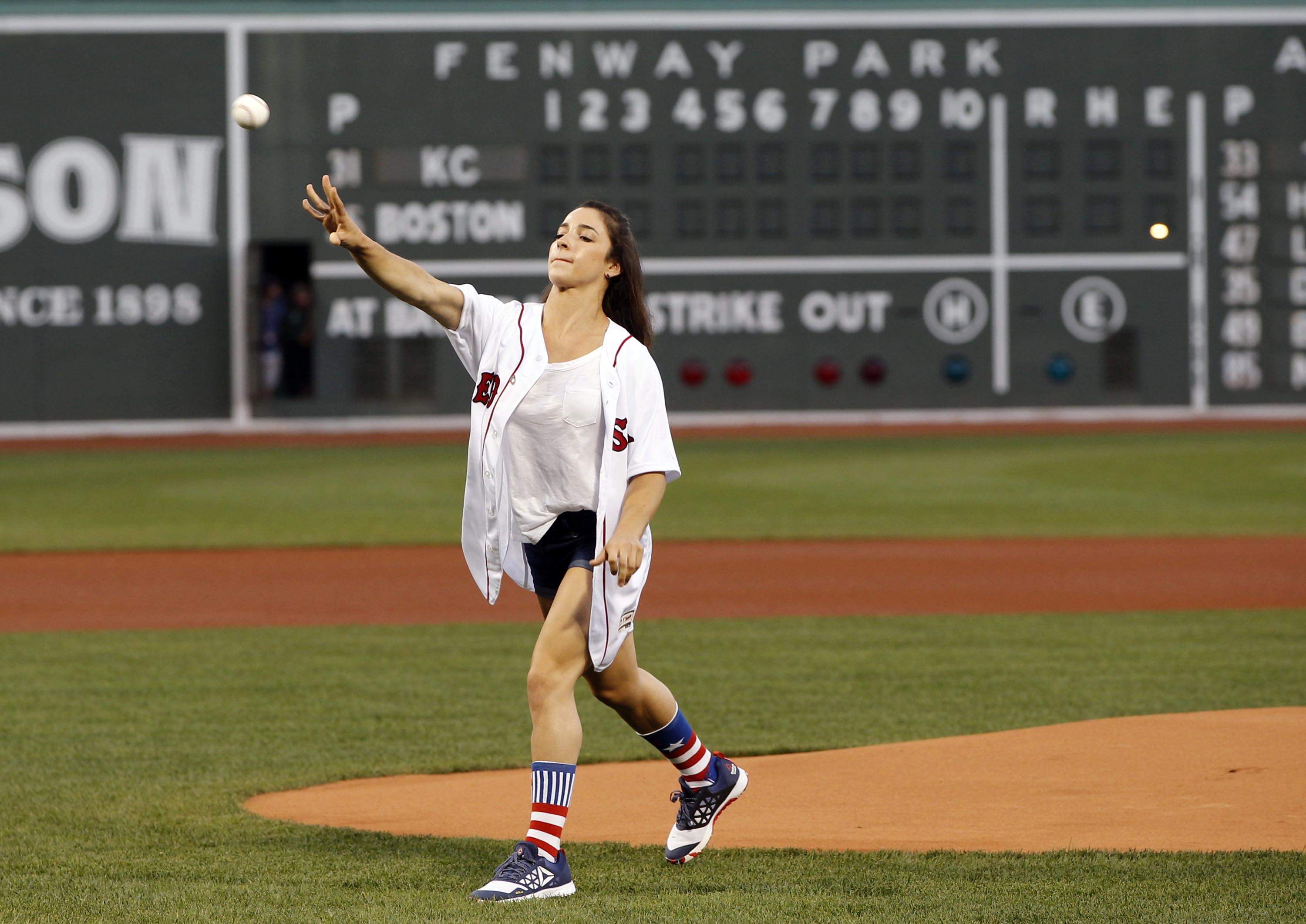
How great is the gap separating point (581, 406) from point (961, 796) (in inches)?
79.1

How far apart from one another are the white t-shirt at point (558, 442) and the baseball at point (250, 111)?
1.78 m

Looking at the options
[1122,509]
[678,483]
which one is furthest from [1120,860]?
[678,483]

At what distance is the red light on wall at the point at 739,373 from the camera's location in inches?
1072

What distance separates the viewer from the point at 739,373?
27219 mm

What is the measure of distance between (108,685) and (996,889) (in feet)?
17.4

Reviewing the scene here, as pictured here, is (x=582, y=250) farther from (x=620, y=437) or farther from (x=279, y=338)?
(x=279, y=338)

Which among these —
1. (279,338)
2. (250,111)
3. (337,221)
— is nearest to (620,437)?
(337,221)

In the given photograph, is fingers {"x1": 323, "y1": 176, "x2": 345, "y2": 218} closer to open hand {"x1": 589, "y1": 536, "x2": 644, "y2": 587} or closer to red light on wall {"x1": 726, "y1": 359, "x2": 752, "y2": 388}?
open hand {"x1": 589, "y1": 536, "x2": 644, "y2": 587}

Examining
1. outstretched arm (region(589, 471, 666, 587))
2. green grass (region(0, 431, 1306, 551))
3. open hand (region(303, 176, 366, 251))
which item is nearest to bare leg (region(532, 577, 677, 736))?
outstretched arm (region(589, 471, 666, 587))

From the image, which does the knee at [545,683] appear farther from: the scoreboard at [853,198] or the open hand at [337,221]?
the scoreboard at [853,198]

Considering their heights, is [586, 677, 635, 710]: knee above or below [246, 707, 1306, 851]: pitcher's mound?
above

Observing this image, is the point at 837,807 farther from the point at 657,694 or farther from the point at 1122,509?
the point at 1122,509

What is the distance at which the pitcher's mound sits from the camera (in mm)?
5133

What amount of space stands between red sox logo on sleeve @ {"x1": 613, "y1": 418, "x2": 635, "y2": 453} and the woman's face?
1.41 ft
